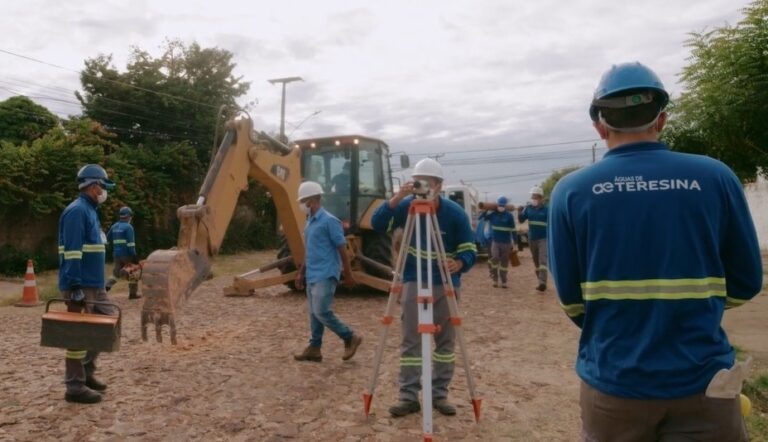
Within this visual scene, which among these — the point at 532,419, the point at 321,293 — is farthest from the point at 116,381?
the point at 532,419

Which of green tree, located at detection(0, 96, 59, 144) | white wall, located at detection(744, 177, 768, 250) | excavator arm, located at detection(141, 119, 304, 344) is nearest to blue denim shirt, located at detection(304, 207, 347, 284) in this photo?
excavator arm, located at detection(141, 119, 304, 344)

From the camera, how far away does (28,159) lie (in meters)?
17.2

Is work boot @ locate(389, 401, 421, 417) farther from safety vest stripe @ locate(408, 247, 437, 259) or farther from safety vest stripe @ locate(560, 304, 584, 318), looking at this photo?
safety vest stripe @ locate(560, 304, 584, 318)

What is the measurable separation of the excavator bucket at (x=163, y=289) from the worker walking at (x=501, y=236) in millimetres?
8420

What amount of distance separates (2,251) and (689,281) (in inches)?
735

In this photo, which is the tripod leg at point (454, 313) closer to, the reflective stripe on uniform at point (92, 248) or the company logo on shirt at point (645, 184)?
the company logo on shirt at point (645, 184)

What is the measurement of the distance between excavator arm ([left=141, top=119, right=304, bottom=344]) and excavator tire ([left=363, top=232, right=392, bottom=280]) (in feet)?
4.56

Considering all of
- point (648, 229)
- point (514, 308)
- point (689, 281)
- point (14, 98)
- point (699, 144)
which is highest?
point (14, 98)

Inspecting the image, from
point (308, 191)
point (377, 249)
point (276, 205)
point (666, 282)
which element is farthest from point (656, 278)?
point (377, 249)

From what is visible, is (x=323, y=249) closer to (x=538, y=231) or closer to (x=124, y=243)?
(x=124, y=243)

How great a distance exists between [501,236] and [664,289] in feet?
37.6

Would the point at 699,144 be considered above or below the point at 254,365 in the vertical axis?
above

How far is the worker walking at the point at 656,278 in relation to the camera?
80.0 inches

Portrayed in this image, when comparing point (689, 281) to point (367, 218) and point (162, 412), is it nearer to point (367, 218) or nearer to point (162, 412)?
point (162, 412)
